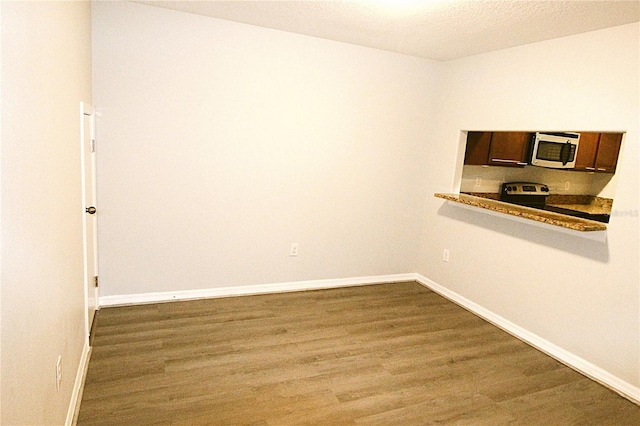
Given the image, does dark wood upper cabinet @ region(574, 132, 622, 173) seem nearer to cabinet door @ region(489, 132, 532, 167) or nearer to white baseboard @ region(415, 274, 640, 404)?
cabinet door @ region(489, 132, 532, 167)

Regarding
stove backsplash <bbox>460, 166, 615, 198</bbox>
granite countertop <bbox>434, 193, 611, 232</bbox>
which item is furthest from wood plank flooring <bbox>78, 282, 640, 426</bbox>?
stove backsplash <bbox>460, 166, 615, 198</bbox>

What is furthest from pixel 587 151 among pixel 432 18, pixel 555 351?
pixel 432 18

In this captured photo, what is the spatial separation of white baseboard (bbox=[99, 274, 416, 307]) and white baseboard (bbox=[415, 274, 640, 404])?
2.37 feet

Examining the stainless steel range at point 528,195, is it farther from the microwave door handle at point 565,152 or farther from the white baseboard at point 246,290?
the white baseboard at point 246,290

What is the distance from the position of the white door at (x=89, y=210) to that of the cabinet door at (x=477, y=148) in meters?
3.46

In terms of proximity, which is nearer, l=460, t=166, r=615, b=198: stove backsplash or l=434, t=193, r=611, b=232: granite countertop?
l=434, t=193, r=611, b=232: granite countertop

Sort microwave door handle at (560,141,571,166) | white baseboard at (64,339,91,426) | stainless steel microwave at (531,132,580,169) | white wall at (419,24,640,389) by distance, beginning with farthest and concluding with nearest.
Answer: microwave door handle at (560,141,571,166), stainless steel microwave at (531,132,580,169), white wall at (419,24,640,389), white baseboard at (64,339,91,426)

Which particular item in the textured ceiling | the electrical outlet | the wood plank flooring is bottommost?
the wood plank flooring

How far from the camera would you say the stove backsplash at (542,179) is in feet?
14.1

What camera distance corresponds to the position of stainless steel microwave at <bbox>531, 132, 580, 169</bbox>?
3895 mm

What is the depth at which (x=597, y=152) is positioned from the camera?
14.6ft

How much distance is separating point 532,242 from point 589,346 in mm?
869

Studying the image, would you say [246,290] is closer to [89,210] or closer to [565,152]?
[89,210]

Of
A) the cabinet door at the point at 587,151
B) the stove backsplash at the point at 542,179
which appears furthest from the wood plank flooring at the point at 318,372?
the cabinet door at the point at 587,151
